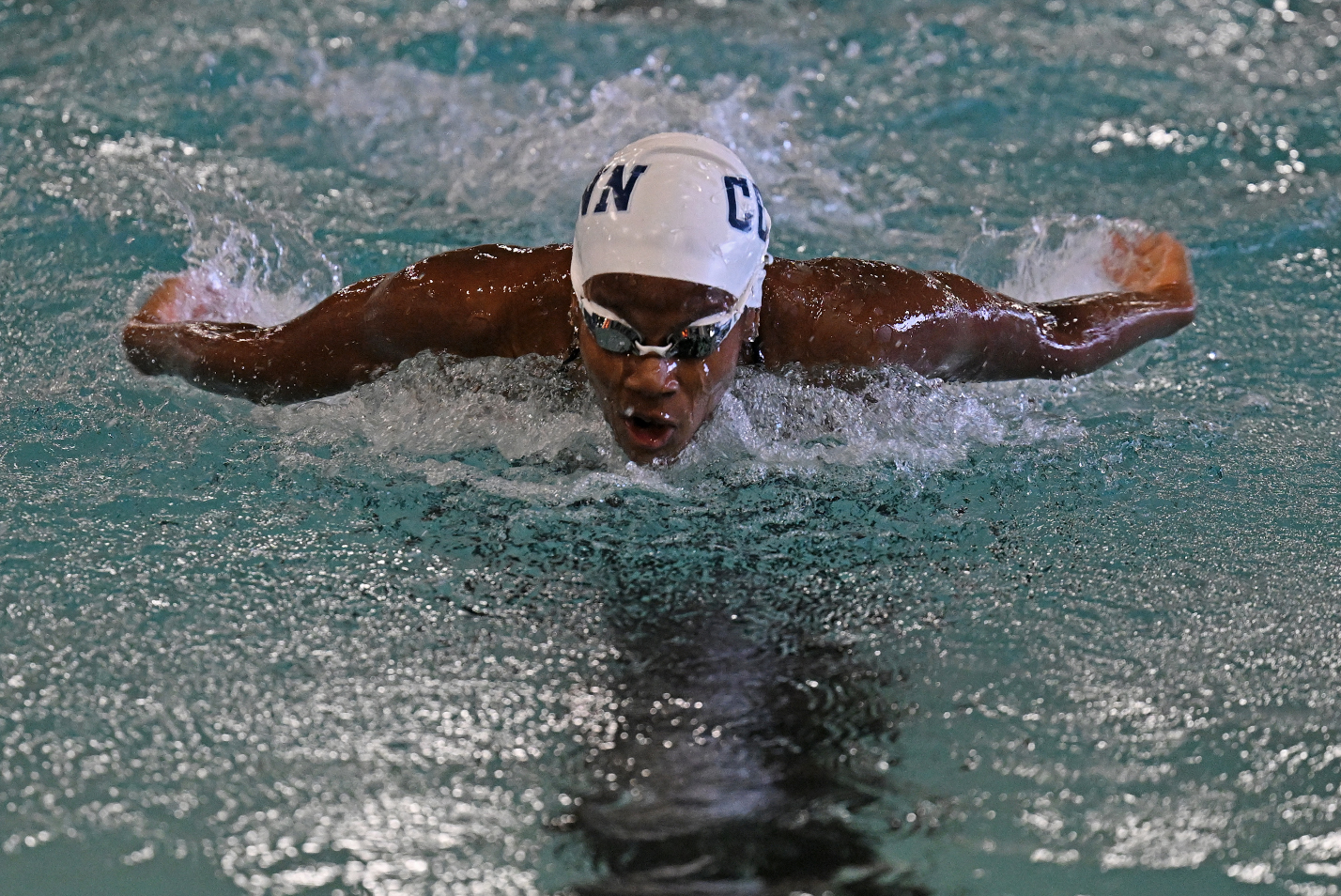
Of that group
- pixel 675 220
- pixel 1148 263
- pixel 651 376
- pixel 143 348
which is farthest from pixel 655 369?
pixel 1148 263

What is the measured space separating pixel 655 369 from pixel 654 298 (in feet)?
0.43

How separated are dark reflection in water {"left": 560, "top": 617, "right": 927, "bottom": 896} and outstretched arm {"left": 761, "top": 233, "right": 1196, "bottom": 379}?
664 mm

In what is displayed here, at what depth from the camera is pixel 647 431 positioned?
2.49 m

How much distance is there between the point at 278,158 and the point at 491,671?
2723 mm

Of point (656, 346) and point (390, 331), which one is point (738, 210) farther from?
point (390, 331)

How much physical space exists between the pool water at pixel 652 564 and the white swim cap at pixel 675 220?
356 mm

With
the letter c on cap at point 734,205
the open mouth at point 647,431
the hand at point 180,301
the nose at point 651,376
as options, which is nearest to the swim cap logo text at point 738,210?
the letter c on cap at point 734,205

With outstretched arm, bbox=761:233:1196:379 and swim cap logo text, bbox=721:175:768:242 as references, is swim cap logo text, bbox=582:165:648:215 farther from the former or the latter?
outstretched arm, bbox=761:233:1196:379

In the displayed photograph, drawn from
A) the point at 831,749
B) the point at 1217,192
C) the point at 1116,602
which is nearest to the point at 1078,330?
the point at 1116,602

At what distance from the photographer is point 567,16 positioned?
19.6 ft

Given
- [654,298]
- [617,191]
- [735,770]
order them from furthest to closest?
[617,191] → [654,298] → [735,770]

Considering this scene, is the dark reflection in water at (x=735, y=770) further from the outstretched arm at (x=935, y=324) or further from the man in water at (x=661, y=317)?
the outstretched arm at (x=935, y=324)

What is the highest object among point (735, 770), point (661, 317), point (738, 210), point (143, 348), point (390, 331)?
point (738, 210)

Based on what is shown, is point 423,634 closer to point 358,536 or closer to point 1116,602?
point 358,536
